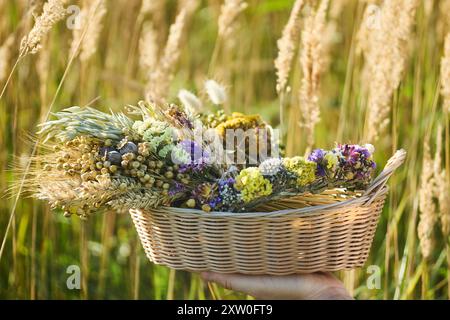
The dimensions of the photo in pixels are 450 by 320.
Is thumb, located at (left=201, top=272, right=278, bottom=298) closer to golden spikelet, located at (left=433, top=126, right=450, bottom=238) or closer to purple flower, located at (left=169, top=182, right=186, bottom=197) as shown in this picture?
purple flower, located at (left=169, top=182, right=186, bottom=197)

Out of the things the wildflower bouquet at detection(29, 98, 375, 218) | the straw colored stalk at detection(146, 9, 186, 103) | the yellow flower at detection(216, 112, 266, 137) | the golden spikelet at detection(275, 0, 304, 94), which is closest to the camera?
the wildflower bouquet at detection(29, 98, 375, 218)

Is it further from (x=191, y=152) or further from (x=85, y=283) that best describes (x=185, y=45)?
(x=191, y=152)

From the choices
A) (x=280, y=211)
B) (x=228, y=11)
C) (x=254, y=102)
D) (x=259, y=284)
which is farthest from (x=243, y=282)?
(x=254, y=102)

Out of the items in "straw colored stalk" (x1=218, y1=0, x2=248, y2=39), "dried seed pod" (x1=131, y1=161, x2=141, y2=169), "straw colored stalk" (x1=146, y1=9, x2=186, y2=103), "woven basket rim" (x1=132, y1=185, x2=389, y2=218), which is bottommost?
"woven basket rim" (x1=132, y1=185, x2=389, y2=218)

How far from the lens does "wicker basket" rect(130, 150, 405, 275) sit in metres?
1.49

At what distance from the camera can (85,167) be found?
4.87 feet

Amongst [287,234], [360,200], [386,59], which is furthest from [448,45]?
[287,234]

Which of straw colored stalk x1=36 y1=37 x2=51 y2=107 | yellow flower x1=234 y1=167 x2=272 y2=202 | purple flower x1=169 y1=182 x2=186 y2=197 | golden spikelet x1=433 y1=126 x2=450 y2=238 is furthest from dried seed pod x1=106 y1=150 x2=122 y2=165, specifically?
golden spikelet x1=433 y1=126 x2=450 y2=238

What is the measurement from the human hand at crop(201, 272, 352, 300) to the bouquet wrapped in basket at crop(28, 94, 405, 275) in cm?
2

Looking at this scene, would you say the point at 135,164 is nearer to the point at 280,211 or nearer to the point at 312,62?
the point at 280,211

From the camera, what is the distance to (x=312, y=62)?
2012 mm

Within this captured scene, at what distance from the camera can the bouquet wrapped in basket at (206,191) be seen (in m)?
1.48

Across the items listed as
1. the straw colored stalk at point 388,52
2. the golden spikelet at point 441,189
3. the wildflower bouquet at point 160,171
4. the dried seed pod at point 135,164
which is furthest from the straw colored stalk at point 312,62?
the dried seed pod at point 135,164

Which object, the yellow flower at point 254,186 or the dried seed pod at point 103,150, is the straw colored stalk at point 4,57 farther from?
the yellow flower at point 254,186
